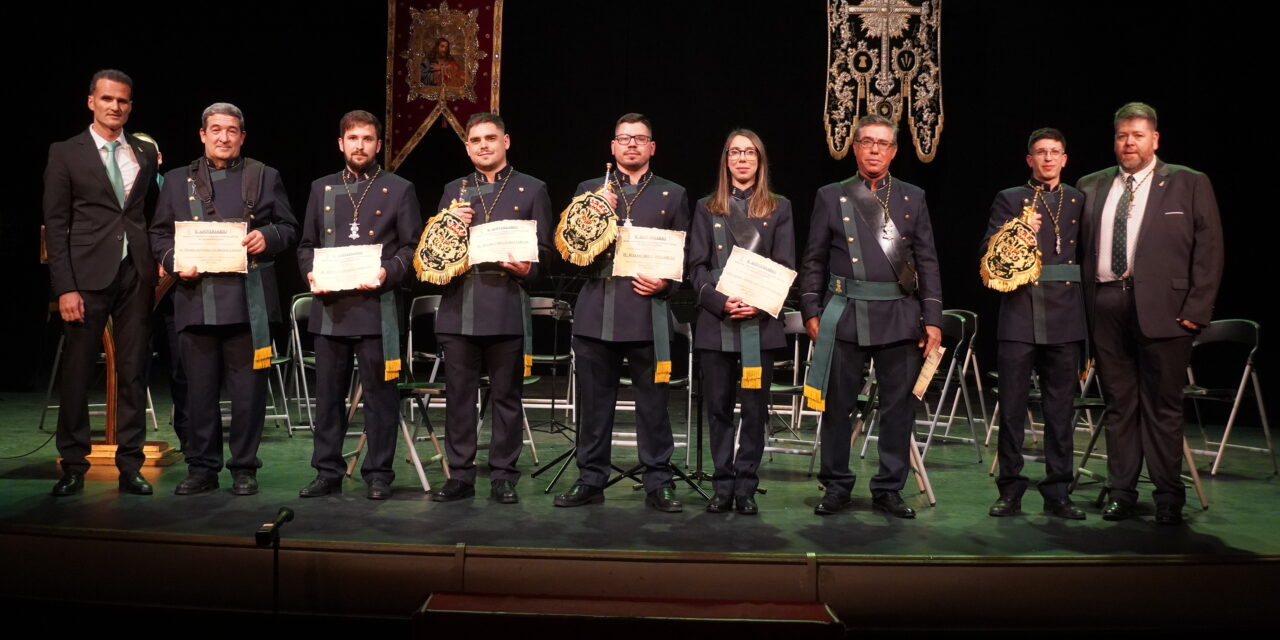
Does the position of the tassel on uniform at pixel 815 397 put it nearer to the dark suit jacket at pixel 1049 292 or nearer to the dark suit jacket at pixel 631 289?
the dark suit jacket at pixel 631 289

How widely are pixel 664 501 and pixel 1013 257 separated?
1770 mm

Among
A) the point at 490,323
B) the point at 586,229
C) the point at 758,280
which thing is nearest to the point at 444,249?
the point at 490,323

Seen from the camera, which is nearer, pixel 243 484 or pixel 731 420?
pixel 731 420

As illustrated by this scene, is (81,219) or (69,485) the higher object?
(81,219)

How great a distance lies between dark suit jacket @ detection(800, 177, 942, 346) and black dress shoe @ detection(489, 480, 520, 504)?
1461 mm

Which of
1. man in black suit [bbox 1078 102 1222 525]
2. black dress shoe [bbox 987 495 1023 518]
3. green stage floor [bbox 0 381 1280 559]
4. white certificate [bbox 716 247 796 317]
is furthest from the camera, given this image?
black dress shoe [bbox 987 495 1023 518]

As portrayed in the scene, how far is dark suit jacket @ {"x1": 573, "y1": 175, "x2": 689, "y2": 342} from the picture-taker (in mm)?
4152

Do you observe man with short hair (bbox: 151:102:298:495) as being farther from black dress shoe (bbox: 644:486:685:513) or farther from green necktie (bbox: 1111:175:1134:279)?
green necktie (bbox: 1111:175:1134:279)

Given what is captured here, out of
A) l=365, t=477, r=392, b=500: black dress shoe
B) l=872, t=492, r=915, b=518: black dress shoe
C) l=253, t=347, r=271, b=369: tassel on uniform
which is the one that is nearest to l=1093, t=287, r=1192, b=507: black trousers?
l=872, t=492, r=915, b=518: black dress shoe

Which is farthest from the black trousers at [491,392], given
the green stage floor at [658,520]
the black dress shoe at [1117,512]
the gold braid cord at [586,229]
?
the black dress shoe at [1117,512]

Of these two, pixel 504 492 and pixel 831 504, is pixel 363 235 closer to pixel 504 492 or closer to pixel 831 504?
pixel 504 492

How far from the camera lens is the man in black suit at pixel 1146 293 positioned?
413cm

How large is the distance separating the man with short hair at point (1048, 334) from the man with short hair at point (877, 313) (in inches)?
16.1

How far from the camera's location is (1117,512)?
13.8 ft
